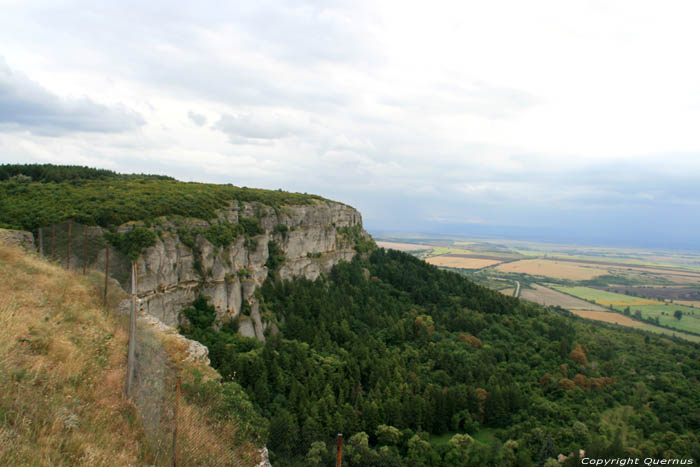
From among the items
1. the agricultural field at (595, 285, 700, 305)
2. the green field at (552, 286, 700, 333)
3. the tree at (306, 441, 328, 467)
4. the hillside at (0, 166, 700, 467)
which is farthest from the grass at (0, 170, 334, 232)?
the agricultural field at (595, 285, 700, 305)

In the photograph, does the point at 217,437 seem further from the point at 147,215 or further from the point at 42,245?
the point at 147,215

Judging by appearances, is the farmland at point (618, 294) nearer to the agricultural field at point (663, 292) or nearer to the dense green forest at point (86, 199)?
the agricultural field at point (663, 292)

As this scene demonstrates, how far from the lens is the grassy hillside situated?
7656 mm

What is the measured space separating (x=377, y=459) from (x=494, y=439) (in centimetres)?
1491

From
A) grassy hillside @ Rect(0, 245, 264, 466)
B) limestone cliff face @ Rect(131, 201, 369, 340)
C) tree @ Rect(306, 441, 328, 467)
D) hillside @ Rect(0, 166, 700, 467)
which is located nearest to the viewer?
grassy hillside @ Rect(0, 245, 264, 466)

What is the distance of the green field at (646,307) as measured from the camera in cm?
9928

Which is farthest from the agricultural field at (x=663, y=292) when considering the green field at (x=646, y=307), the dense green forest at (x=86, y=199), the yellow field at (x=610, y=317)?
the dense green forest at (x=86, y=199)

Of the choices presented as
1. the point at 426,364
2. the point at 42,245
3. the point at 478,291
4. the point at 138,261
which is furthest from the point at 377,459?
the point at 478,291

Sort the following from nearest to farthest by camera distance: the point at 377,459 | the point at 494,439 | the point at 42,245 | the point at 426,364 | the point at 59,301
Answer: the point at 59,301, the point at 42,245, the point at 377,459, the point at 494,439, the point at 426,364

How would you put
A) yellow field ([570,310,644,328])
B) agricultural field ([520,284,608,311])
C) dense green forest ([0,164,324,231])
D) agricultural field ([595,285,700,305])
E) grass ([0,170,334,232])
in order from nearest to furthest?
grass ([0,170,334,232]) → dense green forest ([0,164,324,231]) → yellow field ([570,310,644,328]) → agricultural field ([520,284,608,311]) → agricultural field ([595,285,700,305])

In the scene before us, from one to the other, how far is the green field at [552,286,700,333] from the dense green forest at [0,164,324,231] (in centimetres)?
11387

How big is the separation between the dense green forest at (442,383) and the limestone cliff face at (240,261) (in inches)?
83.0

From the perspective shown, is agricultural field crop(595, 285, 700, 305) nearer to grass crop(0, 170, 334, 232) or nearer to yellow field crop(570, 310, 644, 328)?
yellow field crop(570, 310, 644, 328)

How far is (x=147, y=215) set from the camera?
35.9m
